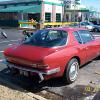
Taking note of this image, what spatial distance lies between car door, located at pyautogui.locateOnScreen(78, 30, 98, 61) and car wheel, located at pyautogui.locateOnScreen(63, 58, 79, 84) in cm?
97

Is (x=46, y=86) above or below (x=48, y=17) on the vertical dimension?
below

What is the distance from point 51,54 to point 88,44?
2.13 m

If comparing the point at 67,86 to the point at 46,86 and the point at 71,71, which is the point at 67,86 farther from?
the point at 46,86

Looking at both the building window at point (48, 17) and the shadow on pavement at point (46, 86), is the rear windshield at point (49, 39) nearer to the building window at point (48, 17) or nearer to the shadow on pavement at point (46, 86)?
the shadow on pavement at point (46, 86)

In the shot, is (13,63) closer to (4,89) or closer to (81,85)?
(4,89)

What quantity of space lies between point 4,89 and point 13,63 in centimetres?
83

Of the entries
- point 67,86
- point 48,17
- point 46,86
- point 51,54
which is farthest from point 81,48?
point 48,17

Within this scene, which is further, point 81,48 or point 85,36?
point 85,36

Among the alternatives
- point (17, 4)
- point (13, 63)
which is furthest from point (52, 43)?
point (17, 4)

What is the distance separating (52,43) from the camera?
695cm

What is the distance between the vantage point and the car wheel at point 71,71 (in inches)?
263

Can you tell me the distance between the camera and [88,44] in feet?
26.6

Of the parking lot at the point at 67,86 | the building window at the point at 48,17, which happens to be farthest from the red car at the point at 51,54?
the building window at the point at 48,17

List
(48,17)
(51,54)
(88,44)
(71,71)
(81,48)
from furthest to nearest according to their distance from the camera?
(48,17) → (88,44) → (81,48) → (71,71) → (51,54)
